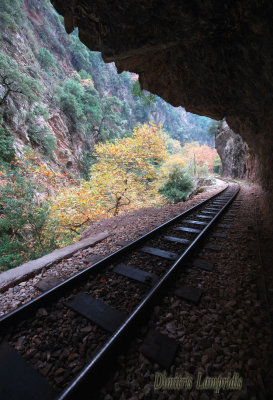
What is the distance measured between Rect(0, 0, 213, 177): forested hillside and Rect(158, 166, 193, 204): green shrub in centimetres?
572

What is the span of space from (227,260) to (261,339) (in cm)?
148

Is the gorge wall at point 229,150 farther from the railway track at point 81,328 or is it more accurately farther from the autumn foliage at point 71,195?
the railway track at point 81,328

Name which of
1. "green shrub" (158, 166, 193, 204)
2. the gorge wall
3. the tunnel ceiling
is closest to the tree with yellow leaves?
"green shrub" (158, 166, 193, 204)

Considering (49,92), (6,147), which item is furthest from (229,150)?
(6,147)

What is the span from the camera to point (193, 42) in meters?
3.62

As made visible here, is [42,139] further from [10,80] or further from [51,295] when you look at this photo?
[51,295]

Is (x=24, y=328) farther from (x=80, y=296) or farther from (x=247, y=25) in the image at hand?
(x=247, y=25)

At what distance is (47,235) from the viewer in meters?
7.07

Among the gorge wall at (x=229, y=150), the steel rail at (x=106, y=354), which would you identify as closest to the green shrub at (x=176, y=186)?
the steel rail at (x=106, y=354)

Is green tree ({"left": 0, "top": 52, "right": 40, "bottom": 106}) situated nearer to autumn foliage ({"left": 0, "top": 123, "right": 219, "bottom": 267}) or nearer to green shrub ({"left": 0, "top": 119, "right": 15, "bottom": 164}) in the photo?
green shrub ({"left": 0, "top": 119, "right": 15, "bottom": 164})

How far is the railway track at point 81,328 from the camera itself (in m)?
1.35

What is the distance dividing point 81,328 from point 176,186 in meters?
11.3

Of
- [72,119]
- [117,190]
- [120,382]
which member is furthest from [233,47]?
[72,119]

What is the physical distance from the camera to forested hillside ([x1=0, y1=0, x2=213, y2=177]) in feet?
37.6
